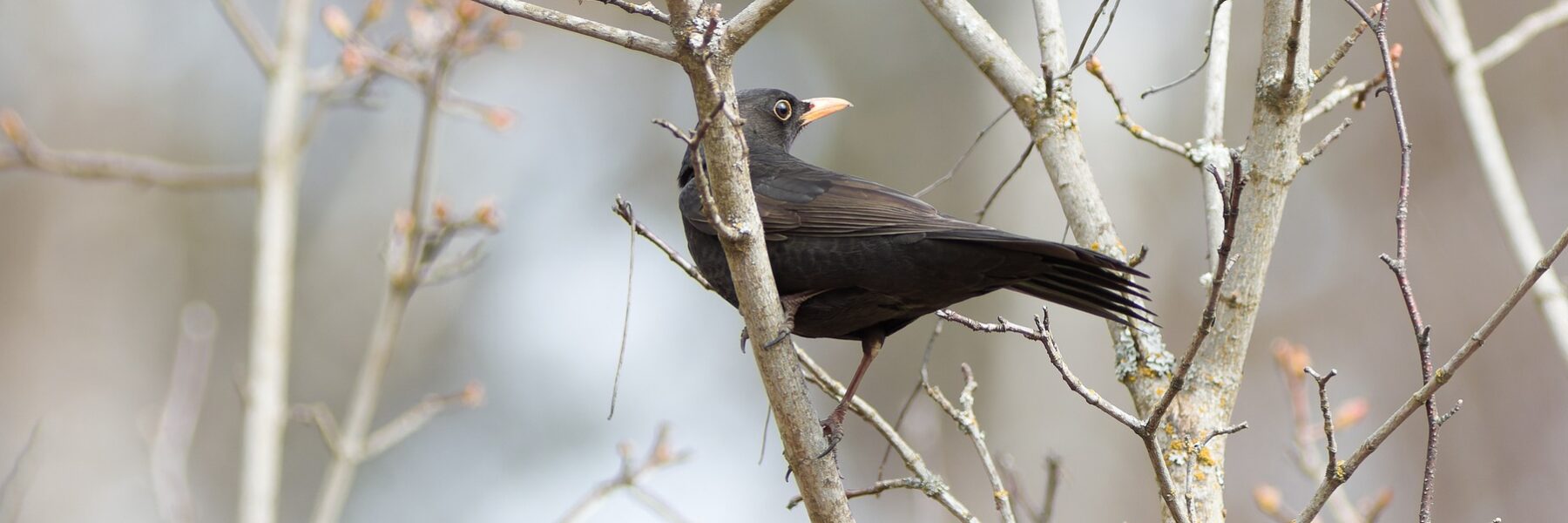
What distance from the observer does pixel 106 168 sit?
464 centimetres

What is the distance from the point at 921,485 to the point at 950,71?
8701 millimetres

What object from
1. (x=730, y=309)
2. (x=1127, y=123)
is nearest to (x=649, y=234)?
(x=1127, y=123)

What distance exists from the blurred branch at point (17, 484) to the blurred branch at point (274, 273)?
0.69 m

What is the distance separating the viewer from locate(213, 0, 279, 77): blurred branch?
4.97m

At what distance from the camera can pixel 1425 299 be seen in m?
9.38

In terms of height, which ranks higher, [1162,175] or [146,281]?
[1162,175]

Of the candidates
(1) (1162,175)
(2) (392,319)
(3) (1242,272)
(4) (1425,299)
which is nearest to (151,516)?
(2) (392,319)

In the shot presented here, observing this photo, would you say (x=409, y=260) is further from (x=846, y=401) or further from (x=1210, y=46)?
(x=1210, y=46)

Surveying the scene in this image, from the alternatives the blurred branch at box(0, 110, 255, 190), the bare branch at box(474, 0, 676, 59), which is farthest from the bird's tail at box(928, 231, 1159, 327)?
the blurred branch at box(0, 110, 255, 190)

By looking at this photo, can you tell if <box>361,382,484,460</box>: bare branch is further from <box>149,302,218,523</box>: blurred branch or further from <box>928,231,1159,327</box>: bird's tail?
<box>928,231,1159,327</box>: bird's tail

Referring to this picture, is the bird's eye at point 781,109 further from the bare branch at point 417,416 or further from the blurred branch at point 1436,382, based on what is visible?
the blurred branch at point 1436,382

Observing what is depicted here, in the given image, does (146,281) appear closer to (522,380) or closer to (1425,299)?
(522,380)

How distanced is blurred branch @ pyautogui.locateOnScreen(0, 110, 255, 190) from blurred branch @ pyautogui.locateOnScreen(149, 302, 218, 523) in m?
0.54

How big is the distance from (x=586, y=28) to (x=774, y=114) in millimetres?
2454
